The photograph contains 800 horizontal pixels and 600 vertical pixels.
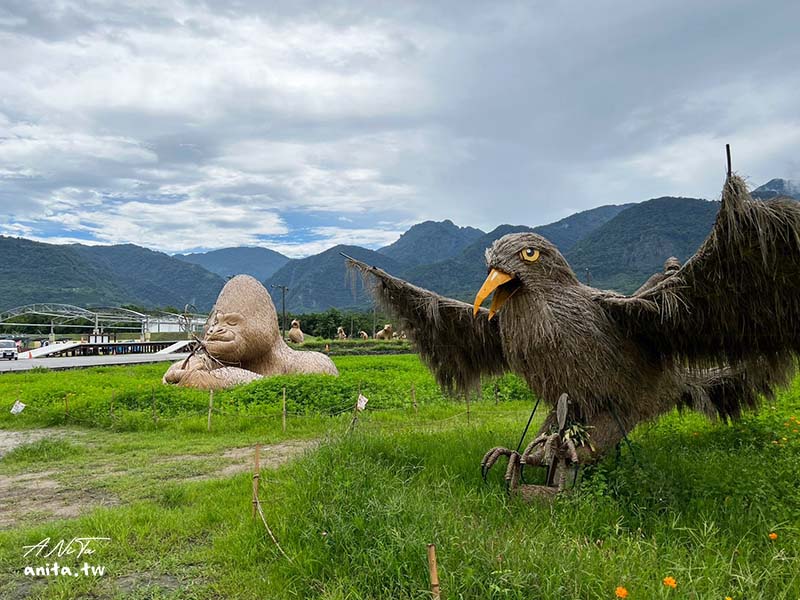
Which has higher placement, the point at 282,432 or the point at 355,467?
the point at 355,467

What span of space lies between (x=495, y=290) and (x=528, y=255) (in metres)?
0.40

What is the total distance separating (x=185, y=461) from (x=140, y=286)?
613ft

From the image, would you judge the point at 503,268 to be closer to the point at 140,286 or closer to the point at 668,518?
the point at 668,518

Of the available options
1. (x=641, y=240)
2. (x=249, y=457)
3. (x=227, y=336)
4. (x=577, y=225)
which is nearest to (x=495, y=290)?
(x=249, y=457)

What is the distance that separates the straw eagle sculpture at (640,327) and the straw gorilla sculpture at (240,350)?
9347 millimetres

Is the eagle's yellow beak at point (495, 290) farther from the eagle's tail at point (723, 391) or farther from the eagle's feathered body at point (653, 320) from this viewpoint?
the eagle's tail at point (723, 391)

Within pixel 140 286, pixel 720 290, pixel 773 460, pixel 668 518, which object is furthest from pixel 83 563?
pixel 140 286

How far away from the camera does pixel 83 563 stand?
3848 mm

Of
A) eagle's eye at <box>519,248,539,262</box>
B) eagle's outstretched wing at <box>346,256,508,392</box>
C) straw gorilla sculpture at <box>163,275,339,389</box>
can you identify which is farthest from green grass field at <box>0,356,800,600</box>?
straw gorilla sculpture at <box>163,275,339,389</box>

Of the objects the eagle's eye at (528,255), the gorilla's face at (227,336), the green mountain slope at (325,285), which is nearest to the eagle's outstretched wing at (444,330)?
the eagle's eye at (528,255)

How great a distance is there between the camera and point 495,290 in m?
4.75

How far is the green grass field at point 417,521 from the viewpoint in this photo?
2873 millimetres

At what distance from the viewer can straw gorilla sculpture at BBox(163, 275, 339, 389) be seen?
13148 millimetres
